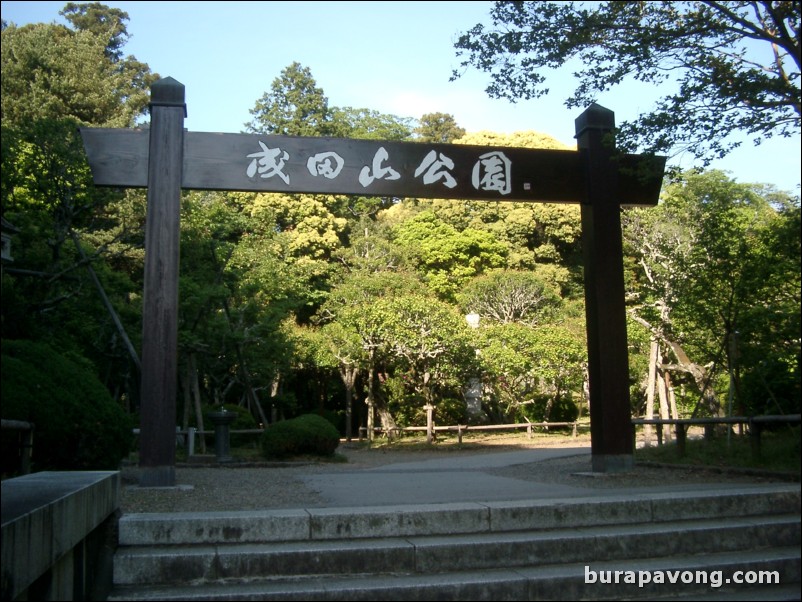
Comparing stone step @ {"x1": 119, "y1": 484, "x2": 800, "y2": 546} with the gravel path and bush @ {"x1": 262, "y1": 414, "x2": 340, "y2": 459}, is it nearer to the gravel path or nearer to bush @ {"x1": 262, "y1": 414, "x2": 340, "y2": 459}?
the gravel path

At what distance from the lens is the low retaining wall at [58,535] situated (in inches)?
121

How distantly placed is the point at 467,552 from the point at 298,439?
9721mm

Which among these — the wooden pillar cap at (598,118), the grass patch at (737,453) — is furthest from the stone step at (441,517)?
the wooden pillar cap at (598,118)

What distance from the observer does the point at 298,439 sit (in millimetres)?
14016

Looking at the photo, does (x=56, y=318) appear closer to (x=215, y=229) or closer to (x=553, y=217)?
(x=215, y=229)

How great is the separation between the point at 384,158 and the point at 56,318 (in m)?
6.46

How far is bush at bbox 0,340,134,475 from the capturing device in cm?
631

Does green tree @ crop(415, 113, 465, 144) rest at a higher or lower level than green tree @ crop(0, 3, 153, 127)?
higher

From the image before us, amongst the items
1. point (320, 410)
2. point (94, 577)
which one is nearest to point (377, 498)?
point (94, 577)

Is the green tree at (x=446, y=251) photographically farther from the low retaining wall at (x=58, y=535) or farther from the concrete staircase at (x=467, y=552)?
the low retaining wall at (x=58, y=535)

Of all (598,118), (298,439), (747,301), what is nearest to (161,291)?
(598,118)

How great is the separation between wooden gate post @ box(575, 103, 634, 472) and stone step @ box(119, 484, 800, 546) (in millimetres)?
2837

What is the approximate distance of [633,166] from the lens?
9.13m

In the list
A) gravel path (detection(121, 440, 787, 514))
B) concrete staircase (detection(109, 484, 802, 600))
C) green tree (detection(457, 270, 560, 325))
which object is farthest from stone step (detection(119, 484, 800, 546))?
green tree (detection(457, 270, 560, 325))
